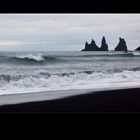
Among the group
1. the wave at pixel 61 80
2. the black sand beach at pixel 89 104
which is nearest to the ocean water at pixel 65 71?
the wave at pixel 61 80

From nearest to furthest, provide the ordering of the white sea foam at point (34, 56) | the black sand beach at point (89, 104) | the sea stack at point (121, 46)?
the black sand beach at point (89, 104), the sea stack at point (121, 46), the white sea foam at point (34, 56)

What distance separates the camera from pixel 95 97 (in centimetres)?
420

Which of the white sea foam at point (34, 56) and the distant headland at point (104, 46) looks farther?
the white sea foam at point (34, 56)

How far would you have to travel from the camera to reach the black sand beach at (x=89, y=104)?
155 inches

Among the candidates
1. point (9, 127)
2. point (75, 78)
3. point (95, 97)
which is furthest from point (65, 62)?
point (9, 127)

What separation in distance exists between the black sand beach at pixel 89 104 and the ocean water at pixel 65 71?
0.12m

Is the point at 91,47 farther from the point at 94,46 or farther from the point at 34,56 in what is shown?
the point at 34,56

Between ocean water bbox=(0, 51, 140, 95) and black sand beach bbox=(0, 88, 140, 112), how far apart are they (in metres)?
0.12

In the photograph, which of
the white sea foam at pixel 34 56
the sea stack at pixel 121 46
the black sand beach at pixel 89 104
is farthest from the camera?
the white sea foam at pixel 34 56

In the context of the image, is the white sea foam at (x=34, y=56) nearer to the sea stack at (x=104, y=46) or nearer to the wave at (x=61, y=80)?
the wave at (x=61, y=80)

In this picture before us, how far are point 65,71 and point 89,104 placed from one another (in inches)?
17.8
